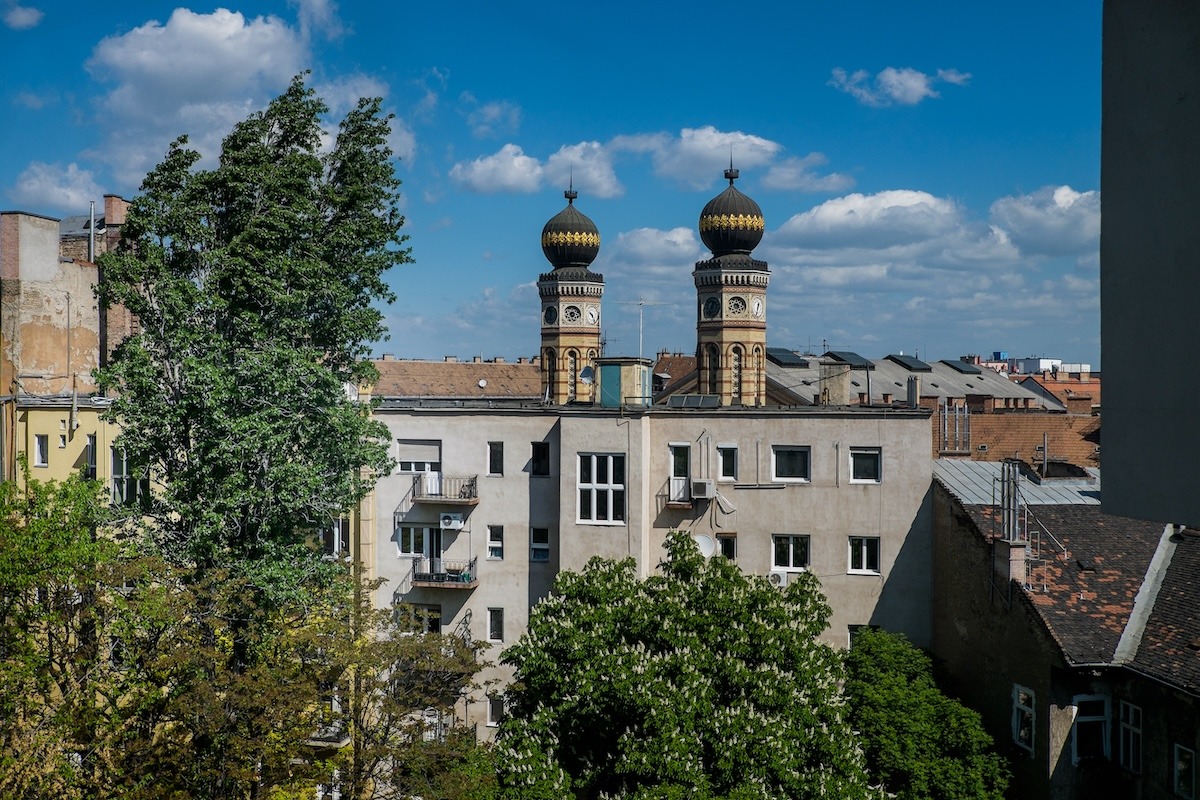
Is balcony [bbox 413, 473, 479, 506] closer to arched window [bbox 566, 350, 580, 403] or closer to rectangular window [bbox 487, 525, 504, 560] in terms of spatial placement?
rectangular window [bbox 487, 525, 504, 560]

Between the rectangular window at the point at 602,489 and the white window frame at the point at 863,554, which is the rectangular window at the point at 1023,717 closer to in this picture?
the white window frame at the point at 863,554

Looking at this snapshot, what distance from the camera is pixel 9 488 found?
80.4 ft

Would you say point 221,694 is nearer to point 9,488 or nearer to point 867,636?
point 9,488

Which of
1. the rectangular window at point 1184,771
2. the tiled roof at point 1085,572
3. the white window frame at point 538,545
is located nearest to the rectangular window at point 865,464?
the tiled roof at point 1085,572

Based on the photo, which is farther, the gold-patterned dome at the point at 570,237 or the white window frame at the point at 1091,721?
the gold-patterned dome at the point at 570,237

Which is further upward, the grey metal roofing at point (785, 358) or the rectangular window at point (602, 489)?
the grey metal roofing at point (785, 358)

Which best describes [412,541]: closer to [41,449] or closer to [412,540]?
[412,540]

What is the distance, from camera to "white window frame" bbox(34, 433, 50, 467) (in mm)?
32812

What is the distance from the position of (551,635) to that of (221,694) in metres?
7.40

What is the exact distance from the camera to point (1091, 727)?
23141 mm

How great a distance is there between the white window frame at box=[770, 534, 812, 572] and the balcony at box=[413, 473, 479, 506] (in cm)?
900

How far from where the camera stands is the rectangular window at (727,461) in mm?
31031

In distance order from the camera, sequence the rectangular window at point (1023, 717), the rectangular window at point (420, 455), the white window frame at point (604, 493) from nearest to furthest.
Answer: the rectangular window at point (1023, 717)
the white window frame at point (604, 493)
the rectangular window at point (420, 455)

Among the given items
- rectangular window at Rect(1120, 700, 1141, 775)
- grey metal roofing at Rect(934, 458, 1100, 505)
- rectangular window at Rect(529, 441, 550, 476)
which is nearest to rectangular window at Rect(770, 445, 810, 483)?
grey metal roofing at Rect(934, 458, 1100, 505)
